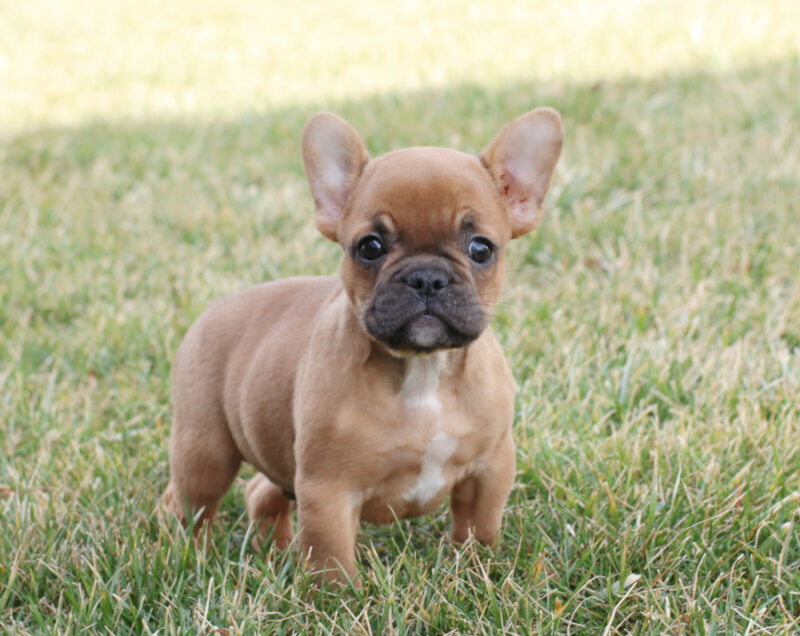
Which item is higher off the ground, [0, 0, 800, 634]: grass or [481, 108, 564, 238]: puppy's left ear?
[481, 108, 564, 238]: puppy's left ear

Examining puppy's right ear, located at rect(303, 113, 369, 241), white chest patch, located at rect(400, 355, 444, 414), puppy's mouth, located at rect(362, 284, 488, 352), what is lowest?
white chest patch, located at rect(400, 355, 444, 414)

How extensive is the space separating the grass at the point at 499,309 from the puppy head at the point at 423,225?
2.38 feet

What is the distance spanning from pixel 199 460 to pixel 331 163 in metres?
1.05

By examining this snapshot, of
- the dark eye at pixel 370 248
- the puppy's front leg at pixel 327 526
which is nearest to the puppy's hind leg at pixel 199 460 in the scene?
the puppy's front leg at pixel 327 526

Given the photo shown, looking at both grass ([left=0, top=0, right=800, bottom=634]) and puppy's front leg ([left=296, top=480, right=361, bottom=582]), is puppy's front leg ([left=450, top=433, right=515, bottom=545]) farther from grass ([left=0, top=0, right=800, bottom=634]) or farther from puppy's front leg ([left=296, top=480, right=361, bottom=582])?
puppy's front leg ([left=296, top=480, right=361, bottom=582])

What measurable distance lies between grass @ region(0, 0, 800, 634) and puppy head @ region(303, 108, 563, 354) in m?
0.73

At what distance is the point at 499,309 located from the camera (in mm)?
4625

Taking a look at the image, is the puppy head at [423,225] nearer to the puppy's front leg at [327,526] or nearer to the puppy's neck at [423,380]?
the puppy's neck at [423,380]

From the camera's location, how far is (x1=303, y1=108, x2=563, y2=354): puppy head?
266 centimetres

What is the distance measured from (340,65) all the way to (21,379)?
19.5 feet

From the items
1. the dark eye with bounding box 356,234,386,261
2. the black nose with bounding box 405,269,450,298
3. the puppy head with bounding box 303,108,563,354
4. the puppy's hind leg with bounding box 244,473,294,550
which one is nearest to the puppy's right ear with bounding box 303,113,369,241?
the puppy head with bounding box 303,108,563,354

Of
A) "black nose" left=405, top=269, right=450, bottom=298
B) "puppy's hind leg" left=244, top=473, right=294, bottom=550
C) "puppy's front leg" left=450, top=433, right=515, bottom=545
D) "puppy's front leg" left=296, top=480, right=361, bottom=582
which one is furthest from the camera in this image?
"puppy's hind leg" left=244, top=473, right=294, bottom=550

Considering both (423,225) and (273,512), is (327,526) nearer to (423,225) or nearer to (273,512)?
(273,512)

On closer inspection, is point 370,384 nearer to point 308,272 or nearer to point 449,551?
point 449,551
